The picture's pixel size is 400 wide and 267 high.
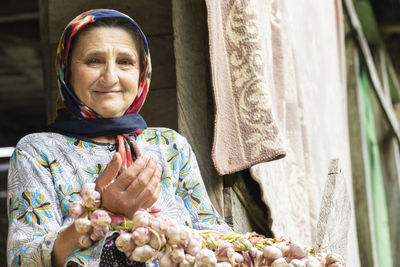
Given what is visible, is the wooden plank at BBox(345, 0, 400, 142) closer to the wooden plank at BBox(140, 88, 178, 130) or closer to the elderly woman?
the wooden plank at BBox(140, 88, 178, 130)

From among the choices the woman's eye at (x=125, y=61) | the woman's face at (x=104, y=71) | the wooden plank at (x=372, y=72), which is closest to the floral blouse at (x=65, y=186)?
the woman's face at (x=104, y=71)

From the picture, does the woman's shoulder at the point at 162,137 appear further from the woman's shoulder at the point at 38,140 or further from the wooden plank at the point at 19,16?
the wooden plank at the point at 19,16

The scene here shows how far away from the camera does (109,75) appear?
6.75ft

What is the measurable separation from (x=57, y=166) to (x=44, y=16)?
1112 mm

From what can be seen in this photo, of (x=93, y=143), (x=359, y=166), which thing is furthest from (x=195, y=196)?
(x=359, y=166)

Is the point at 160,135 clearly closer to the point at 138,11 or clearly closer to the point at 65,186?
the point at 65,186

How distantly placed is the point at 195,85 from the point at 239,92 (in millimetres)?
201

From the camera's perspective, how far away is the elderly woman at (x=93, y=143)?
1867mm

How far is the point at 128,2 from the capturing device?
2756 mm

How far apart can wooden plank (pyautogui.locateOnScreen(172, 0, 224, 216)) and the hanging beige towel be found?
115 mm

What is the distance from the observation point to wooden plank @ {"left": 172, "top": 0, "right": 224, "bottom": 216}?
99.0 inches

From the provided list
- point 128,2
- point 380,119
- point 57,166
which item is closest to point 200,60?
point 128,2

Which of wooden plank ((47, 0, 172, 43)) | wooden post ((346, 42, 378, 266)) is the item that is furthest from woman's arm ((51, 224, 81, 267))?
wooden post ((346, 42, 378, 266))

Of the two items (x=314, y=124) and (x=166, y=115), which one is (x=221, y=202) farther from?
(x=314, y=124)
